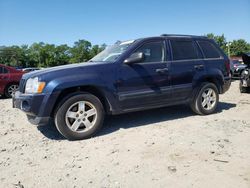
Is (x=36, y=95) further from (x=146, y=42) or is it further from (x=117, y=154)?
(x=146, y=42)

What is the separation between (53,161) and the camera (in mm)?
3590

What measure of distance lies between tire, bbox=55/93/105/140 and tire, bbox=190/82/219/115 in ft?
7.59

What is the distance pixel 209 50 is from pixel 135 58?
88.9 inches

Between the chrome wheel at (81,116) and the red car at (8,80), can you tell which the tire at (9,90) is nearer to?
the red car at (8,80)

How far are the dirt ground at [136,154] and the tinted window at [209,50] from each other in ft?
4.79

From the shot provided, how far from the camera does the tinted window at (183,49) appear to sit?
5402mm

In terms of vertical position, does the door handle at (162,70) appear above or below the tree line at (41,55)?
below

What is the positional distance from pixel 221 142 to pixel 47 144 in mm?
2875

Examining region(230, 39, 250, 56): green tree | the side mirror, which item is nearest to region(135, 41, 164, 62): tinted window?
the side mirror

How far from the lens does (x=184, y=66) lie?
17.6 feet

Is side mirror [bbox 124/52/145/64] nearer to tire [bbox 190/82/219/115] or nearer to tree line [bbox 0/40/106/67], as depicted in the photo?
tire [bbox 190/82/219/115]

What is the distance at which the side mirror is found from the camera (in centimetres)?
462

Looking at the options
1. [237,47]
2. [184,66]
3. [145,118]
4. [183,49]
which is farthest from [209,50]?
[237,47]

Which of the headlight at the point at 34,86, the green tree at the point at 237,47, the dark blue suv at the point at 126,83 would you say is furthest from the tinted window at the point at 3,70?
the green tree at the point at 237,47
